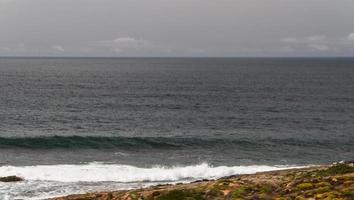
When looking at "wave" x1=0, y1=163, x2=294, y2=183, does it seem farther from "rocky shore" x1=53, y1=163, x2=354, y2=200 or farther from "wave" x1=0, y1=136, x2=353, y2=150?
"rocky shore" x1=53, y1=163, x2=354, y2=200

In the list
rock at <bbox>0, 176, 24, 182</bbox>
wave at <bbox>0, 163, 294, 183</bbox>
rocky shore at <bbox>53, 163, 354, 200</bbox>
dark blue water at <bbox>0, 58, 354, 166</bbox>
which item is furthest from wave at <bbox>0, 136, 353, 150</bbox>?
rocky shore at <bbox>53, 163, 354, 200</bbox>

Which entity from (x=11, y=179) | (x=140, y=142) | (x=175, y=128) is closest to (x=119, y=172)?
(x=11, y=179)

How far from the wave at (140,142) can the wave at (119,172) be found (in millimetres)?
13406

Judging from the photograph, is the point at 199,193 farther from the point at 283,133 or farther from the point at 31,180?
the point at 283,133

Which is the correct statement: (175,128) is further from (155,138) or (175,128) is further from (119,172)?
(119,172)

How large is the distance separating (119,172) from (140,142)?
65.1 feet

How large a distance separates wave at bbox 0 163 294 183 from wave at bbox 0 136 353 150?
44.0ft

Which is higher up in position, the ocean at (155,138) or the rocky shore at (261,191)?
the rocky shore at (261,191)

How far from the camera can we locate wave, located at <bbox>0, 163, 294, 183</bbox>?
48.9 m

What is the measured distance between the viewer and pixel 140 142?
71562 millimetres

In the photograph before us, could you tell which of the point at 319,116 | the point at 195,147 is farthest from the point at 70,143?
the point at 319,116

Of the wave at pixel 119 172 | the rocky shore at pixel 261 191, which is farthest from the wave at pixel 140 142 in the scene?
the rocky shore at pixel 261 191

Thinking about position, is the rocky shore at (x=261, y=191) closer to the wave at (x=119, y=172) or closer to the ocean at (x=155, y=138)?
the ocean at (x=155, y=138)

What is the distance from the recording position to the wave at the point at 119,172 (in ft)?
161
